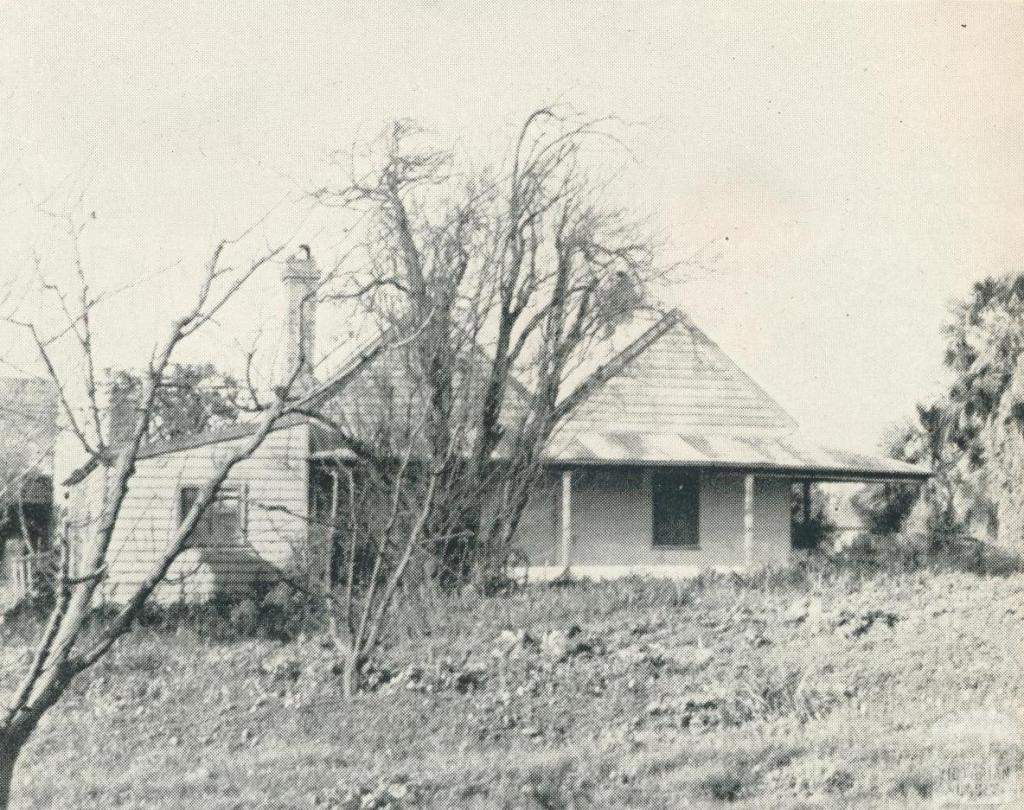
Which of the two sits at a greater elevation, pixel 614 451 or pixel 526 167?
pixel 526 167

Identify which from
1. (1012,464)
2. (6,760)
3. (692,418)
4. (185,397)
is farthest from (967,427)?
(6,760)

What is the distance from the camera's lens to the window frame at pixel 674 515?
2267 centimetres

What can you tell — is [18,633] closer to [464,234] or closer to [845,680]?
[464,234]

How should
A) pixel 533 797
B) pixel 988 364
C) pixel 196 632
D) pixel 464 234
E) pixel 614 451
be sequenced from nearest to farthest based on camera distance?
pixel 533 797 < pixel 196 632 < pixel 464 234 < pixel 614 451 < pixel 988 364

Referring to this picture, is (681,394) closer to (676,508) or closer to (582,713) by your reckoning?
(676,508)

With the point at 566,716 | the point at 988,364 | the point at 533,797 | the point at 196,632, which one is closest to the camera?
the point at 533,797

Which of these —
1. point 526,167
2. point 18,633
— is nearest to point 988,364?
Result: point 526,167

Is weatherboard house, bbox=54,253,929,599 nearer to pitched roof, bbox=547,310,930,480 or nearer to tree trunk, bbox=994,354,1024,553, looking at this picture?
pitched roof, bbox=547,310,930,480

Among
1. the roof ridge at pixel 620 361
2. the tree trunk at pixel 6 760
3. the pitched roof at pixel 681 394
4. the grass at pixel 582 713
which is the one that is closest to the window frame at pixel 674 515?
the pitched roof at pixel 681 394

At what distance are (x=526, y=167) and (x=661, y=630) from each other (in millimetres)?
8321

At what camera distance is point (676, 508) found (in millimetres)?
22953

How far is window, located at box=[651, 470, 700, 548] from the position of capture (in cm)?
2280

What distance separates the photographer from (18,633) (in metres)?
15.6

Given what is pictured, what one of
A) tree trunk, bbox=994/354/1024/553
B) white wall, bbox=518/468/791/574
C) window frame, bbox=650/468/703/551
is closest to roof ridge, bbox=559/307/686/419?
white wall, bbox=518/468/791/574
